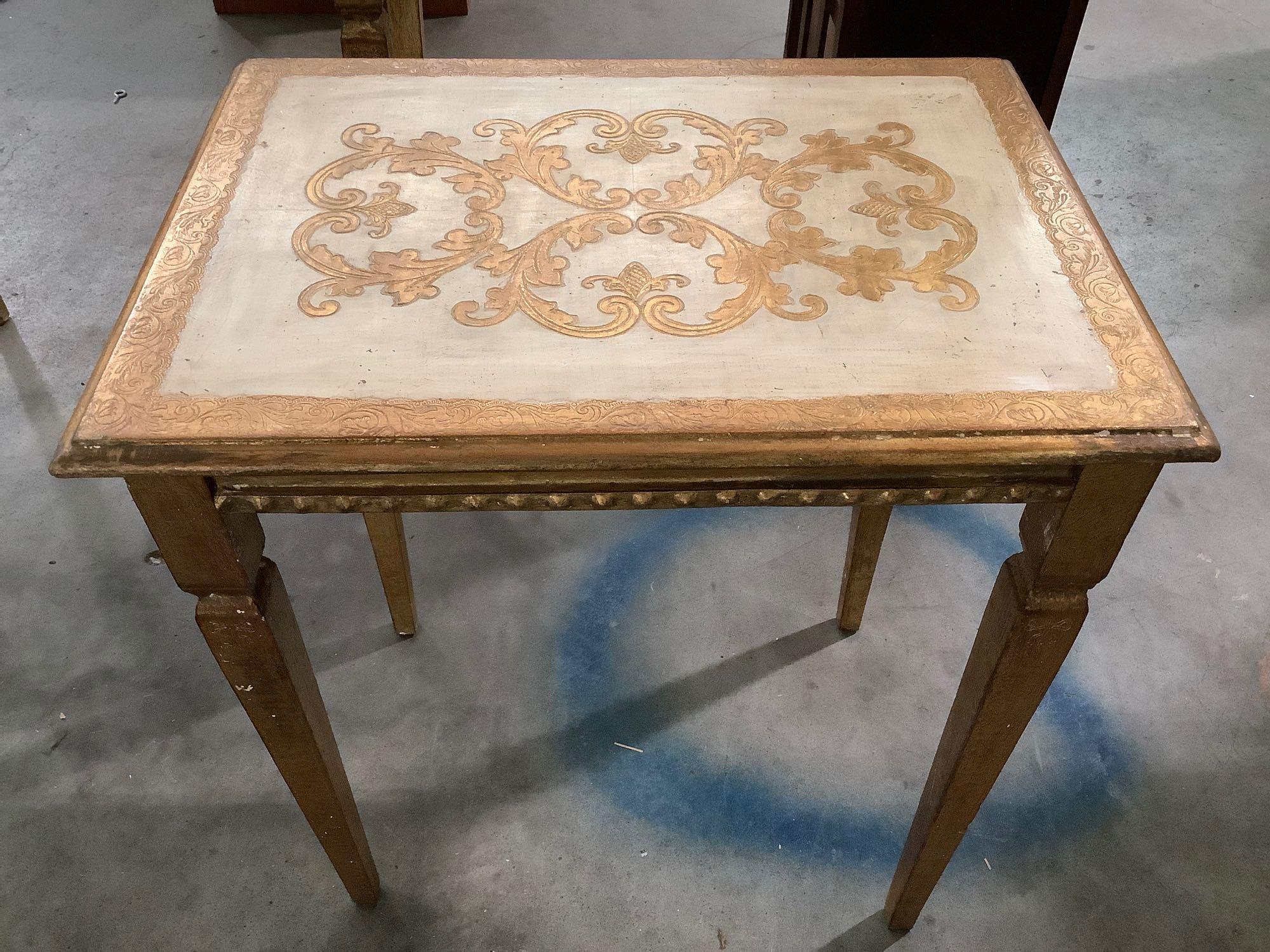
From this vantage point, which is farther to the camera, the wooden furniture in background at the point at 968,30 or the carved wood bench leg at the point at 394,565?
the wooden furniture in background at the point at 968,30

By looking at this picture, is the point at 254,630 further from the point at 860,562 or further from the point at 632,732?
the point at 860,562

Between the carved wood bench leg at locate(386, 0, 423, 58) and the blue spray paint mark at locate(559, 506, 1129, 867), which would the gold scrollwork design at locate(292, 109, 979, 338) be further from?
the blue spray paint mark at locate(559, 506, 1129, 867)

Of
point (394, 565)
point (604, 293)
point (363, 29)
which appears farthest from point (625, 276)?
point (363, 29)

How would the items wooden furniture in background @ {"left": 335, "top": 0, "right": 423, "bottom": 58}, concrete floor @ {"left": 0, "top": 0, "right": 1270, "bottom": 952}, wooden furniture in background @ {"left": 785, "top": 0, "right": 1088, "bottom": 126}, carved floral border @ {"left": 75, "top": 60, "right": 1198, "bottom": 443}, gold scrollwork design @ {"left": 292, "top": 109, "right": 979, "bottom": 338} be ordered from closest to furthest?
carved floral border @ {"left": 75, "top": 60, "right": 1198, "bottom": 443} < gold scrollwork design @ {"left": 292, "top": 109, "right": 979, "bottom": 338} < concrete floor @ {"left": 0, "top": 0, "right": 1270, "bottom": 952} < wooden furniture in background @ {"left": 335, "top": 0, "right": 423, "bottom": 58} < wooden furniture in background @ {"left": 785, "top": 0, "right": 1088, "bottom": 126}

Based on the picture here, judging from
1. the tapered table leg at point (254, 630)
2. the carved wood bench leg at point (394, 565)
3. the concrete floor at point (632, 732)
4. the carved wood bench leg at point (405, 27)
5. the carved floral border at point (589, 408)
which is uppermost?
the carved floral border at point (589, 408)

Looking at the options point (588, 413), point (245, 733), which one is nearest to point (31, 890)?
point (245, 733)

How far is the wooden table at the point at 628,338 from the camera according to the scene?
2.74 ft

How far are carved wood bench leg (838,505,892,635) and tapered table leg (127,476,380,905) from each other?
30.9 inches

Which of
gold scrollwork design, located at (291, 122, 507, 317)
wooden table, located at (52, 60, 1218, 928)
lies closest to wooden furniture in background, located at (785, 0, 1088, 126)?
wooden table, located at (52, 60, 1218, 928)

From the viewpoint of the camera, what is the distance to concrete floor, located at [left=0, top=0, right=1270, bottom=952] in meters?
1.36

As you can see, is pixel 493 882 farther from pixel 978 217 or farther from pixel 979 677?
pixel 978 217

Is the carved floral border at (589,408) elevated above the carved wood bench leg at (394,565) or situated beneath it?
elevated above

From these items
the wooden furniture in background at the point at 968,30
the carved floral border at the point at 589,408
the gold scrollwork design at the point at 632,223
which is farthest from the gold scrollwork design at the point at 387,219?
the wooden furniture in background at the point at 968,30

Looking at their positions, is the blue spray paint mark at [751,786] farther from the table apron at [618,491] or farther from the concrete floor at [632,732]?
the table apron at [618,491]
